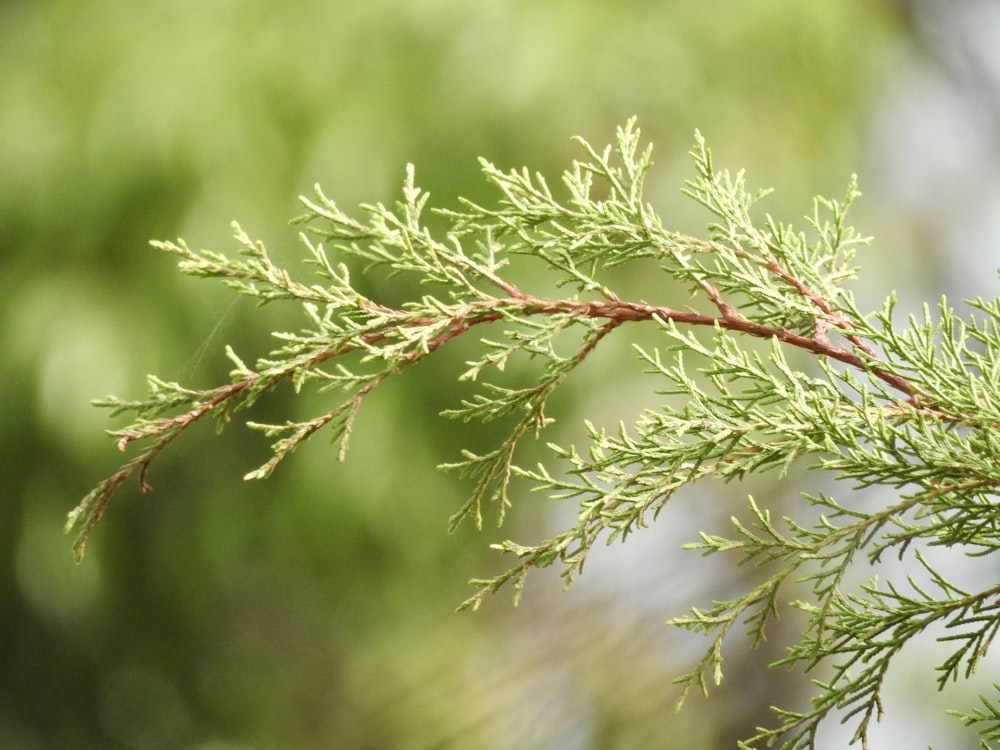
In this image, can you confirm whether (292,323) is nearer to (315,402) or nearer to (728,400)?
(315,402)

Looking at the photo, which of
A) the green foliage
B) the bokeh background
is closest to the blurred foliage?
the bokeh background

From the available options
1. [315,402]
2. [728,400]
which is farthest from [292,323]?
[728,400]

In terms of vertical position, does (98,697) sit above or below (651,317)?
above

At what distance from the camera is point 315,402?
1440 millimetres

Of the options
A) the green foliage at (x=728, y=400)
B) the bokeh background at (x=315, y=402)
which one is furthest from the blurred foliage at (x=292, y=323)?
the green foliage at (x=728, y=400)

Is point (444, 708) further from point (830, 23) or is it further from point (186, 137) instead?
point (830, 23)

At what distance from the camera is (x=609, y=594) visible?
55.1 inches

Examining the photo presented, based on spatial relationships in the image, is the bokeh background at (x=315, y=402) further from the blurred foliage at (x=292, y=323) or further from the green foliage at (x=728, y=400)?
the green foliage at (x=728, y=400)

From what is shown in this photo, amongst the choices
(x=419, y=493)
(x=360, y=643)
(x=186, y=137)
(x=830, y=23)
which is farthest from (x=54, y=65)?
(x=830, y=23)

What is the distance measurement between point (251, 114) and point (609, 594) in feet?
2.65

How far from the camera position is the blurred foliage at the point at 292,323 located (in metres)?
1.44

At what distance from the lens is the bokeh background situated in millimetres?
1441

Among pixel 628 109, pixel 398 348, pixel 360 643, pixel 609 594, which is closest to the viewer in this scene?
pixel 398 348

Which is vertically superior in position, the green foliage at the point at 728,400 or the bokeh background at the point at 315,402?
the bokeh background at the point at 315,402
